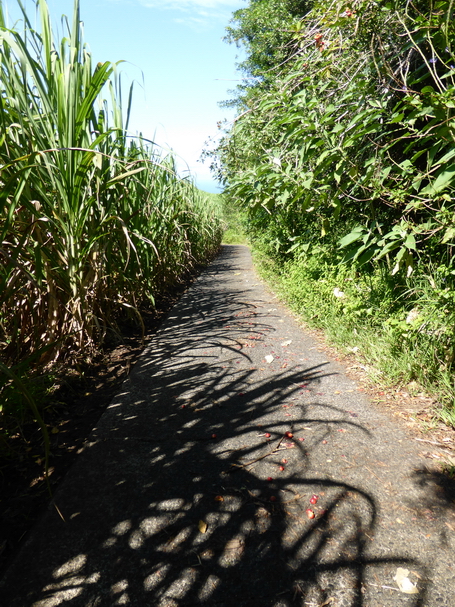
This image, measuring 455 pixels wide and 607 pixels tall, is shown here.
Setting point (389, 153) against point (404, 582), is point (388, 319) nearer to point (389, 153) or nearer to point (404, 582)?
point (389, 153)

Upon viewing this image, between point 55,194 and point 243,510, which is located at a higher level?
point 55,194

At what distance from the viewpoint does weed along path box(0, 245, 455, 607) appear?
1.36 metres

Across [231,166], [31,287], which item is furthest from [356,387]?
[231,166]

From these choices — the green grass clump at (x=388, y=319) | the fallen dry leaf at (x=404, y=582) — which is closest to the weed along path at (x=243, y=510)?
the fallen dry leaf at (x=404, y=582)

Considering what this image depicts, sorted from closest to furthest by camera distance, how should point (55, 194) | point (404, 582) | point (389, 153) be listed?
point (404, 582), point (55, 194), point (389, 153)

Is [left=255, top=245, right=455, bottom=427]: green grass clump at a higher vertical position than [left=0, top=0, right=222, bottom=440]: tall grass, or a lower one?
lower

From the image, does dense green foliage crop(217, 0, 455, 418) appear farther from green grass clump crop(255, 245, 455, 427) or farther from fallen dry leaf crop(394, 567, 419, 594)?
fallen dry leaf crop(394, 567, 419, 594)

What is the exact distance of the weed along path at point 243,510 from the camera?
1364 millimetres

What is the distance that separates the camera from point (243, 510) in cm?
173

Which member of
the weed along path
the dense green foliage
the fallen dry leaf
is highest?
the dense green foliage

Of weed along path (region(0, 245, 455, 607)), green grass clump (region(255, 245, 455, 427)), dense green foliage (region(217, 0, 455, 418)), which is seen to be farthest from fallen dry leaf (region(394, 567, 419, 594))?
dense green foliage (region(217, 0, 455, 418))

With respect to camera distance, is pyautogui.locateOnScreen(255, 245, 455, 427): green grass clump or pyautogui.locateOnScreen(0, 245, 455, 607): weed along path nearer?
pyautogui.locateOnScreen(0, 245, 455, 607): weed along path

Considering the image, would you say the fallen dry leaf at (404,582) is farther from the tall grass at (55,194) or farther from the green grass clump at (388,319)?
the tall grass at (55,194)

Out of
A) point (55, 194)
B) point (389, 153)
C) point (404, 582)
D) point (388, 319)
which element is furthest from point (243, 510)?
point (389, 153)
